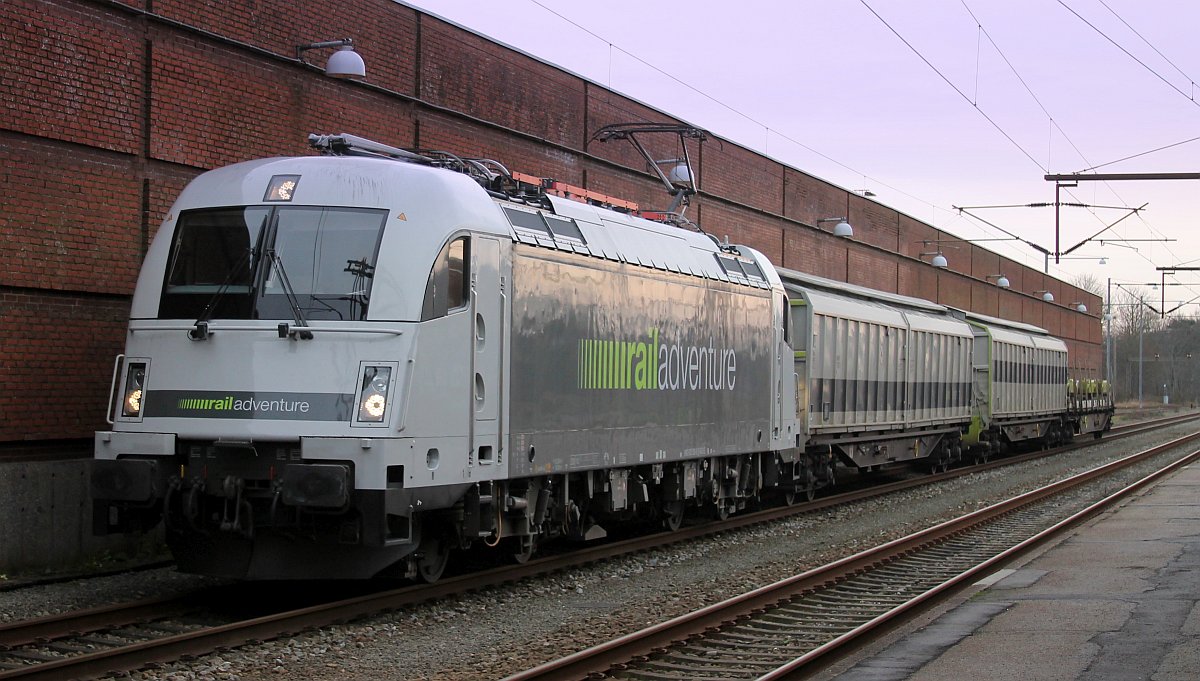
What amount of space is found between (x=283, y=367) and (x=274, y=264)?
2.98ft

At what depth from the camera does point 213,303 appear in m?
10.5

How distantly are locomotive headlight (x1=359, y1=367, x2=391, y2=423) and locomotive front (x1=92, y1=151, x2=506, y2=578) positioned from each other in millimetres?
11

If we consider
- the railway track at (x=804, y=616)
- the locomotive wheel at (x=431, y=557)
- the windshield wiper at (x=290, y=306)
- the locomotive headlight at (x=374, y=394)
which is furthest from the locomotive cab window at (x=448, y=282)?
the railway track at (x=804, y=616)

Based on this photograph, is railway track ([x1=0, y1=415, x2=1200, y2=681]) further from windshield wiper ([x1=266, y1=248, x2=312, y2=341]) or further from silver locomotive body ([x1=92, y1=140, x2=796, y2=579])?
windshield wiper ([x1=266, y1=248, x2=312, y2=341])

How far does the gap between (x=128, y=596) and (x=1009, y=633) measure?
701cm

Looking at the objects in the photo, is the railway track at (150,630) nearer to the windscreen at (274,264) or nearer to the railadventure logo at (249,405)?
the railadventure logo at (249,405)

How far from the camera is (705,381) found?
1609cm

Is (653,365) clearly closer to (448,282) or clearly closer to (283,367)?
(448,282)

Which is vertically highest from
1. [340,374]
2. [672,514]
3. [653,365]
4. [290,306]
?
[290,306]

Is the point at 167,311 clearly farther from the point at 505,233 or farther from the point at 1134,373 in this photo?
the point at 1134,373

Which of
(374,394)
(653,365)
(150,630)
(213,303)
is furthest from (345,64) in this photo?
(150,630)

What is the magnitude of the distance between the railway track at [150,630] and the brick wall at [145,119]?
12.1ft

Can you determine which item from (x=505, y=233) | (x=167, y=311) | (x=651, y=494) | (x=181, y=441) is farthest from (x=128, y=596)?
(x=651, y=494)

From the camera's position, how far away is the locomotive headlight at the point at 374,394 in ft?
32.8
